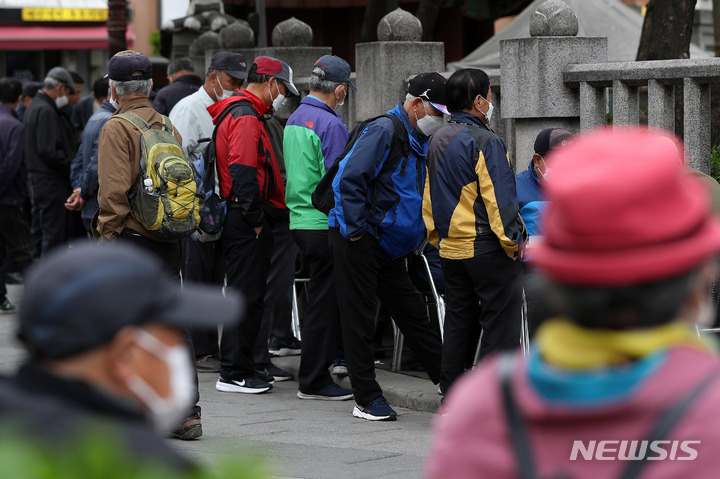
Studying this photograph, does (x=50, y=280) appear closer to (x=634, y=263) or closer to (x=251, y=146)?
(x=634, y=263)

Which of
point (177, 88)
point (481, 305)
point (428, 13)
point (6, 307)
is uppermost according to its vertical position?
point (428, 13)

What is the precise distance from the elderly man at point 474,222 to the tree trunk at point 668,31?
5401 millimetres

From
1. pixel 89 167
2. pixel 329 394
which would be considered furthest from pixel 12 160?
pixel 329 394

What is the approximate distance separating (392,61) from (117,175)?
333 centimetres

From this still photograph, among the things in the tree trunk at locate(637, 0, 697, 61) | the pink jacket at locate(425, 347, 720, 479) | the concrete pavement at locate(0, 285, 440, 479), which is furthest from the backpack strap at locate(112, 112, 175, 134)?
the tree trunk at locate(637, 0, 697, 61)

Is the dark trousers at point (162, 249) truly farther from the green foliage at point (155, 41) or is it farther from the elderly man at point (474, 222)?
the green foliage at point (155, 41)

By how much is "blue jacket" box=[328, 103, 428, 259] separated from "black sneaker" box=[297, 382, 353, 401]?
111cm

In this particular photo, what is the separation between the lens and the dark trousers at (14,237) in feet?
39.4

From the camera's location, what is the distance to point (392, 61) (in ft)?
30.9

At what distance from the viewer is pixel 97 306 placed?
2.00 meters

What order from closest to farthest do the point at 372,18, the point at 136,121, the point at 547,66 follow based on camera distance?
the point at 136,121
the point at 547,66
the point at 372,18

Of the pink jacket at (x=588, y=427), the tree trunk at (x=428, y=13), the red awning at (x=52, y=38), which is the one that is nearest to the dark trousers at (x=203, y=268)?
the pink jacket at (x=588, y=427)

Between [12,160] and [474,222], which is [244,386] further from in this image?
[12,160]

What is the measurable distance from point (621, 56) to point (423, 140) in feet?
22.8
